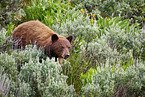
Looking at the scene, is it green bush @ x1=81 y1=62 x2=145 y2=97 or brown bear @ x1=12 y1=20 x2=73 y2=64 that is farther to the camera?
brown bear @ x1=12 y1=20 x2=73 y2=64

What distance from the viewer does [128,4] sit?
9.09m

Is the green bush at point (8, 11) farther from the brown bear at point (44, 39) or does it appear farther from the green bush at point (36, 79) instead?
the green bush at point (36, 79)

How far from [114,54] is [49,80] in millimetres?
2819

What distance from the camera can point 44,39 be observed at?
526cm

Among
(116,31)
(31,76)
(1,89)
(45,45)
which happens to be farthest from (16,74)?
(116,31)

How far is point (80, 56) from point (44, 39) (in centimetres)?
116

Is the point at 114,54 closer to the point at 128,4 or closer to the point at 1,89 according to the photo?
the point at 1,89

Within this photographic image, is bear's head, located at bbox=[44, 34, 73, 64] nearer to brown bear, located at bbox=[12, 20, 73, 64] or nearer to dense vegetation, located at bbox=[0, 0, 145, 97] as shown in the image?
brown bear, located at bbox=[12, 20, 73, 64]

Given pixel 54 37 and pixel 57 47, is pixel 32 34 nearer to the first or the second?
pixel 54 37

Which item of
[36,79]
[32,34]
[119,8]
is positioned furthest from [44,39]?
[119,8]

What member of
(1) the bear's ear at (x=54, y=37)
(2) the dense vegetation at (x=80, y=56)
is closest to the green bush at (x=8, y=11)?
(2) the dense vegetation at (x=80, y=56)

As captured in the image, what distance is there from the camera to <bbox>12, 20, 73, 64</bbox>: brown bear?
15.8 ft

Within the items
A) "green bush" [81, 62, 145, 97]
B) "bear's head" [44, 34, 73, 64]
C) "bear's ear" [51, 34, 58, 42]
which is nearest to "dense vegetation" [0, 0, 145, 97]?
"green bush" [81, 62, 145, 97]

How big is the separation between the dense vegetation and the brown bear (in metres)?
0.27
